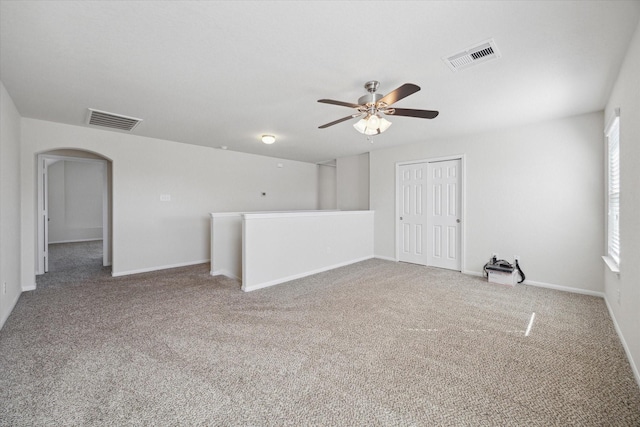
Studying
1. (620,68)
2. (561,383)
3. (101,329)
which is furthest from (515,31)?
(101,329)

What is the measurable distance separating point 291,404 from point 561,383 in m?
1.76

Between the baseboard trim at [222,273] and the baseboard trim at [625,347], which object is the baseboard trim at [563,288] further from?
the baseboard trim at [222,273]

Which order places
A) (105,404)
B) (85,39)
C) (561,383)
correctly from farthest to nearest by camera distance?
(85,39) < (561,383) < (105,404)

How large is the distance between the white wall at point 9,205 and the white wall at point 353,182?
545 centimetres

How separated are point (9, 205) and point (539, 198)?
260 inches

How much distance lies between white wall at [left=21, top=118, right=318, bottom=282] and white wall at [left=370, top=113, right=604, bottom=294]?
4.14 meters

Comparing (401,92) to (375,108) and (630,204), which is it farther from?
(630,204)

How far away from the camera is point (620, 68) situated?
2.38 metres

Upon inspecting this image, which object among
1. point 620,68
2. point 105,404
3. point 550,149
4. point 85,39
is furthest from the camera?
point 550,149

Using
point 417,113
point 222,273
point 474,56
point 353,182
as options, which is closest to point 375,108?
point 417,113

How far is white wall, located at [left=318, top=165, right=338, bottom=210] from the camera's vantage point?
7652mm

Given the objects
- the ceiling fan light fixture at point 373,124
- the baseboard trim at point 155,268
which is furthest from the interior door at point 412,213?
the baseboard trim at point 155,268

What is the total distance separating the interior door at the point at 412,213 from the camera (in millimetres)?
5195

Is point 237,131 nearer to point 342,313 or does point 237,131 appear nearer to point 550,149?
point 342,313
